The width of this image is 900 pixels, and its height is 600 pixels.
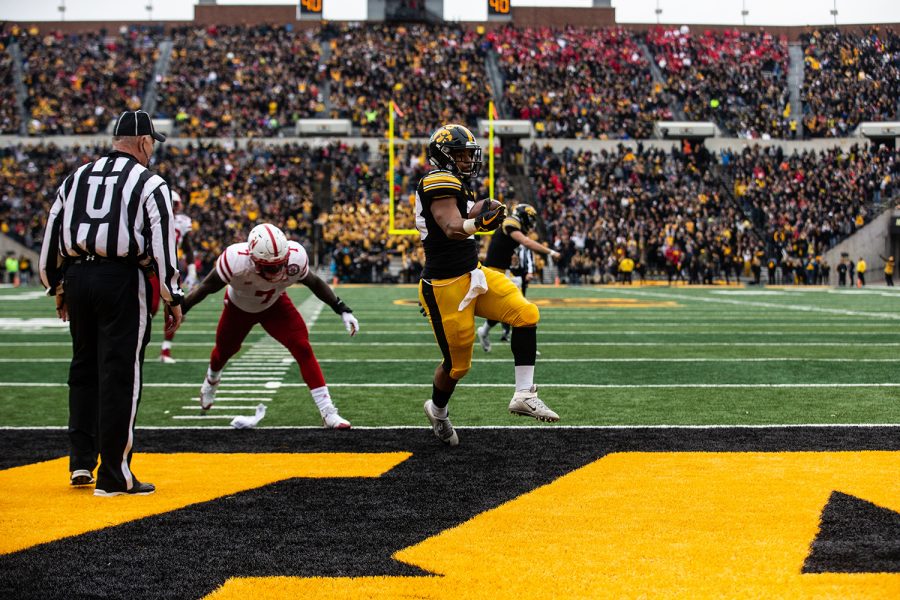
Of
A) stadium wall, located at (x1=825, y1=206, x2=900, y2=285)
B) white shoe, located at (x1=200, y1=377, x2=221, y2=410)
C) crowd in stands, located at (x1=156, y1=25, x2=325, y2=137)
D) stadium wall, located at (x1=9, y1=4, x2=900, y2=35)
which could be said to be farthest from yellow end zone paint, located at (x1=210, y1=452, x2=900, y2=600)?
stadium wall, located at (x1=9, y1=4, x2=900, y2=35)

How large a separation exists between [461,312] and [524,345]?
410mm

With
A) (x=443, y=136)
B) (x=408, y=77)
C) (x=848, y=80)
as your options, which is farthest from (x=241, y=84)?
(x=443, y=136)

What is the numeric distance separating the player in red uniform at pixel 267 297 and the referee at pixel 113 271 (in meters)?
1.26

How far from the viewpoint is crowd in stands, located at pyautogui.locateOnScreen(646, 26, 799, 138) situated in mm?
41625

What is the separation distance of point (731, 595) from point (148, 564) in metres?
1.90

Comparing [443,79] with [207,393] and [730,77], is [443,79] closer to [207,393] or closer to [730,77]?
[730,77]

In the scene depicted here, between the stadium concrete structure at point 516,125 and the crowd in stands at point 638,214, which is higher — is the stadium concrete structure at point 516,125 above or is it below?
above

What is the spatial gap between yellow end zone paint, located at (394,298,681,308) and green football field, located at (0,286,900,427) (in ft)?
8.78

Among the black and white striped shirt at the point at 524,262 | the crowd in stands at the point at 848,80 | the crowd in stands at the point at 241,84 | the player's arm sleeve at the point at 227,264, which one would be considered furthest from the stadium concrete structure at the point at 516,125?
the player's arm sleeve at the point at 227,264

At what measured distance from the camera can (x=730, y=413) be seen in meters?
7.24

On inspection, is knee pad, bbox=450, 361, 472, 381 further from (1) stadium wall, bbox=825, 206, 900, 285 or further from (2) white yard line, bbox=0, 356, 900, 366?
(1) stadium wall, bbox=825, 206, 900, 285

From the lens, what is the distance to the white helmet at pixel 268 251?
6285 mm

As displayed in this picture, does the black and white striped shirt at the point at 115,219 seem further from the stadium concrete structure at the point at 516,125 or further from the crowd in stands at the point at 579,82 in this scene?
the crowd in stands at the point at 579,82

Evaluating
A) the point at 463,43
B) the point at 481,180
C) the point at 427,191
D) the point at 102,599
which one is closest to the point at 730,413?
the point at 427,191
